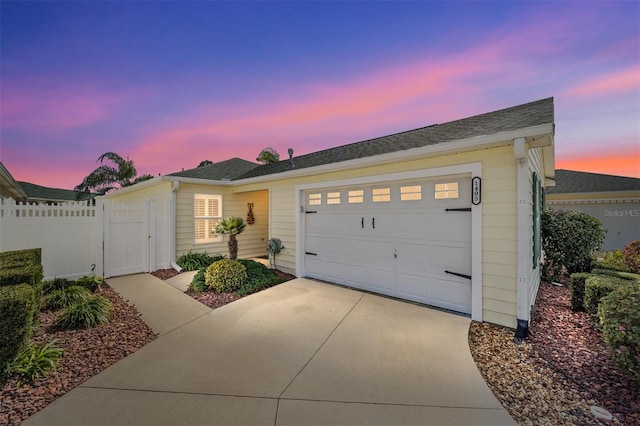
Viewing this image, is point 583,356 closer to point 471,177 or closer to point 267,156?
point 471,177

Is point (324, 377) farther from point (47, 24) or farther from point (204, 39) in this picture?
point (47, 24)

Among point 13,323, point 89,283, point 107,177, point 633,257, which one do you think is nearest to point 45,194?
point 107,177

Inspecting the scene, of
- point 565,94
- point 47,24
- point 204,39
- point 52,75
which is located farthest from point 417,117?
point 52,75

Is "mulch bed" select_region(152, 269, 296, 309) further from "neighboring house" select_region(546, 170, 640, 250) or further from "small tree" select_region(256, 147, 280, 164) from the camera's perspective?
"neighboring house" select_region(546, 170, 640, 250)

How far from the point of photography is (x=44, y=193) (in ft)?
67.0

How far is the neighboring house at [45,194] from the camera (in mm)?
19148

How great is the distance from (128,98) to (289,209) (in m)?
6.68

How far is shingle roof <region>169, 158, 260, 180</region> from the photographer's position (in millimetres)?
9242

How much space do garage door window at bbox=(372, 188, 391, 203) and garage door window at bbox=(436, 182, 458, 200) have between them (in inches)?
37.6

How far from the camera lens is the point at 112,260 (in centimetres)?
662

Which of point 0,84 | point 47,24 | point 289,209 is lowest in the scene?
point 289,209

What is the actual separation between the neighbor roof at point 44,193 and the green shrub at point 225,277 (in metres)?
21.7

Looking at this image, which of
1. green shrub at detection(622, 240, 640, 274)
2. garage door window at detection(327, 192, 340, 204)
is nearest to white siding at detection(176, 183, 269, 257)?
garage door window at detection(327, 192, 340, 204)

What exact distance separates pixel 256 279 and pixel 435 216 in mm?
4236
